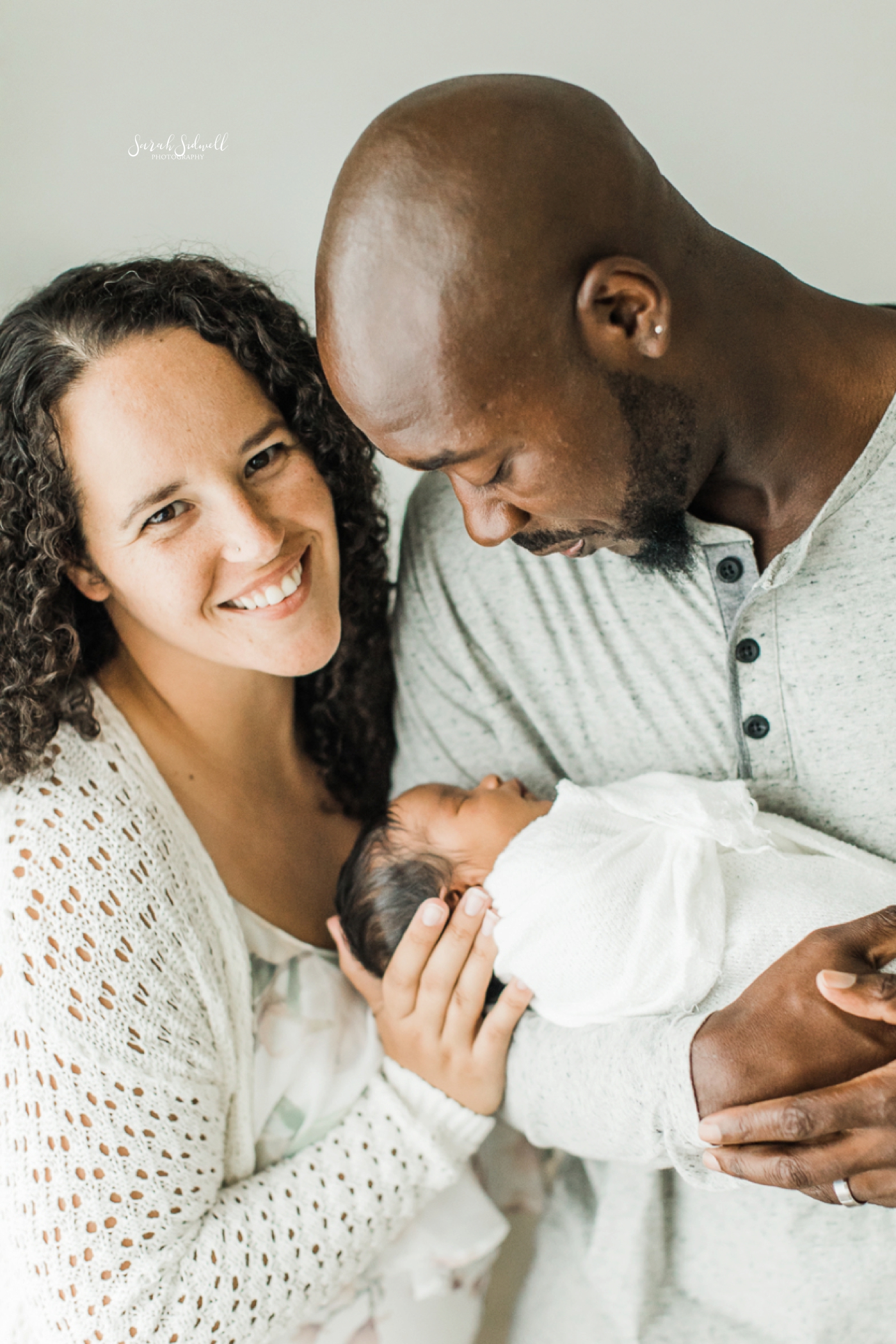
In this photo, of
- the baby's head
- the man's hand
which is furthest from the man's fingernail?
the baby's head

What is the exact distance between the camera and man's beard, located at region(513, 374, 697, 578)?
1056mm

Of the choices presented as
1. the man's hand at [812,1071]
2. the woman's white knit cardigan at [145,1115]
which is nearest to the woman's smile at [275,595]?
the woman's white knit cardigan at [145,1115]

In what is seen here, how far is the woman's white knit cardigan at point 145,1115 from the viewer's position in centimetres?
110

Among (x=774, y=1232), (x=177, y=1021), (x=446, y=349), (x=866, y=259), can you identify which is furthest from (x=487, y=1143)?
(x=866, y=259)

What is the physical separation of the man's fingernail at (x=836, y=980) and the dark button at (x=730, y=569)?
19.2 inches

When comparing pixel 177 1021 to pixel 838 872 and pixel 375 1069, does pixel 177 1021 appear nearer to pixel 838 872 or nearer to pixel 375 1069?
pixel 375 1069

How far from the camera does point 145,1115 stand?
114cm

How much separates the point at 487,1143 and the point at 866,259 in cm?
161

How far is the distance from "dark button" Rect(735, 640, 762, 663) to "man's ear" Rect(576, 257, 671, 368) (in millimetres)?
414

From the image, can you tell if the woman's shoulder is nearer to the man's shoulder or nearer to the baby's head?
the baby's head

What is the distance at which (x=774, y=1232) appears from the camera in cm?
134

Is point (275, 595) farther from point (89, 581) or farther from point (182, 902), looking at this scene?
point (182, 902)

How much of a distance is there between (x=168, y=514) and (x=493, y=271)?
1.70ft

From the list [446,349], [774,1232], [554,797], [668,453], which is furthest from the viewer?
[554,797]
